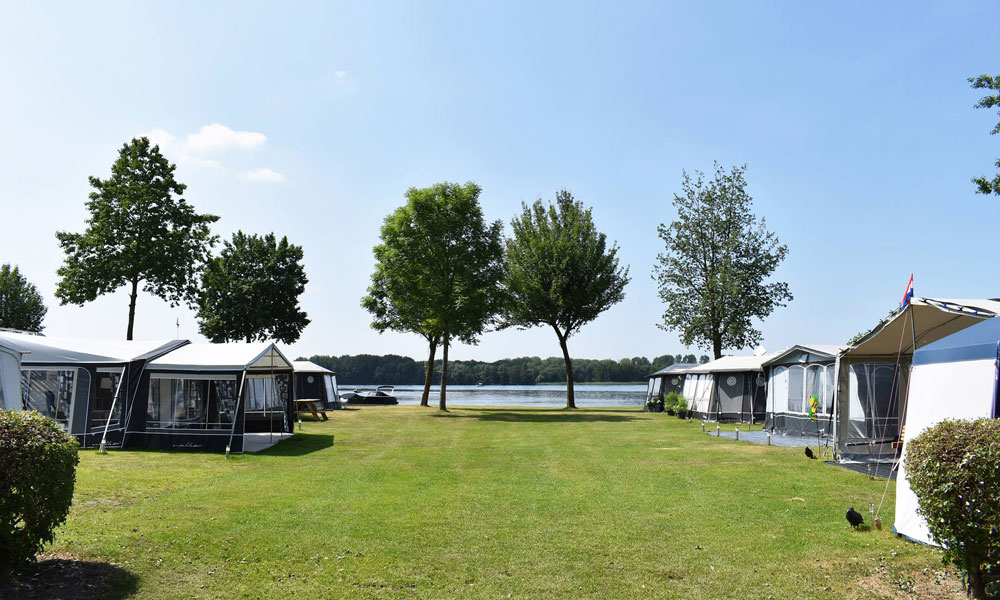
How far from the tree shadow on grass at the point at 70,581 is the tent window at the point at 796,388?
1805 centimetres

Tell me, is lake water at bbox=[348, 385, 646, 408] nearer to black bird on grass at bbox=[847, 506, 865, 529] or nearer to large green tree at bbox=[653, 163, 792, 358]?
large green tree at bbox=[653, 163, 792, 358]

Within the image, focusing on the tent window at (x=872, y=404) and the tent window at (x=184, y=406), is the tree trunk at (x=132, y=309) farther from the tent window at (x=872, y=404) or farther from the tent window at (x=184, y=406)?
the tent window at (x=872, y=404)

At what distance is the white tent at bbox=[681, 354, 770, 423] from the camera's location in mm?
25656

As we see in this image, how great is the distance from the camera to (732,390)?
26422mm

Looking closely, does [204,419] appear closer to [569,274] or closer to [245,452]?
[245,452]

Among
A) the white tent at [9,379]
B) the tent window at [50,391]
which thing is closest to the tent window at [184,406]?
the tent window at [50,391]

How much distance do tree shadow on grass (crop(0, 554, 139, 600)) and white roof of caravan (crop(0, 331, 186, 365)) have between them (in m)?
11.2

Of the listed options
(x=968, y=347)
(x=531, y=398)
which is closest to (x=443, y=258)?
(x=968, y=347)

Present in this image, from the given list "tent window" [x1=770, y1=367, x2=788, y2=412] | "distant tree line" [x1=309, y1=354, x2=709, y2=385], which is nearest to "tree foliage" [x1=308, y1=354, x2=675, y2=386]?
"distant tree line" [x1=309, y1=354, x2=709, y2=385]

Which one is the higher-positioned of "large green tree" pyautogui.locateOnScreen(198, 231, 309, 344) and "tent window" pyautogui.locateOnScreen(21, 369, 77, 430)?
"large green tree" pyautogui.locateOnScreen(198, 231, 309, 344)

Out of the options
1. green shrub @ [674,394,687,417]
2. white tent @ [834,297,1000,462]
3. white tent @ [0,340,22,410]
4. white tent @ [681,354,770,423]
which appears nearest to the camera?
white tent @ [0,340,22,410]

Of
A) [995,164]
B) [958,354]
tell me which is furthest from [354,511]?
[995,164]

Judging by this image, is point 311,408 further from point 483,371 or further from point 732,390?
point 483,371

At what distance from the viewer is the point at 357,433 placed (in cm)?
2056
